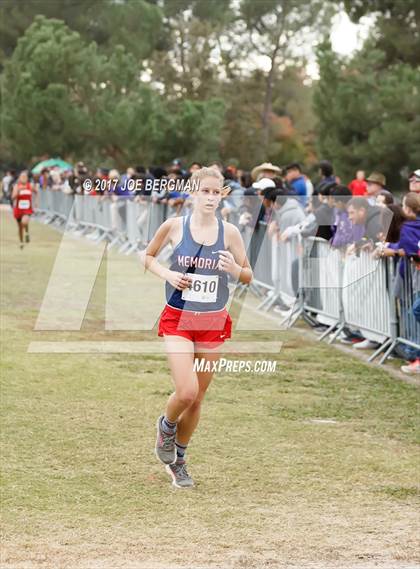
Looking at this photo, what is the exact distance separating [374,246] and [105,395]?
11.2ft

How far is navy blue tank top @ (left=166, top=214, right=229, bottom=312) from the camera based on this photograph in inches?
268

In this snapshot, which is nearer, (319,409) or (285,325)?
(319,409)

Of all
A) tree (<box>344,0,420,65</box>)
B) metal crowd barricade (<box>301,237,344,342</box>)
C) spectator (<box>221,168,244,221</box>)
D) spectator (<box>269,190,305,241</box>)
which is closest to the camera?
metal crowd barricade (<box>301,237,344,342</box>)

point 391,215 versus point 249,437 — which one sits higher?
point 391,215

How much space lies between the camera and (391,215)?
11.4 metres

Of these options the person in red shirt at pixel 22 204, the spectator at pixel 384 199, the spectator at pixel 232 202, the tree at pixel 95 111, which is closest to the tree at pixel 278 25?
the tree at pixel 95 111

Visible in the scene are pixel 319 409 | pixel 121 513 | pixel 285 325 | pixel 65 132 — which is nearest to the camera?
pixel 121 513

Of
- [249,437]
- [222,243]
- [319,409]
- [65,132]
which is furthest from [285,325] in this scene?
[65,132]

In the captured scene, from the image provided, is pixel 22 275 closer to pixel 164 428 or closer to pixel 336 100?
pixel 164 428

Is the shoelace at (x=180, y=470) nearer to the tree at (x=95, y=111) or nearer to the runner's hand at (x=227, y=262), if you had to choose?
the runner's hand at (x=227, y=262)

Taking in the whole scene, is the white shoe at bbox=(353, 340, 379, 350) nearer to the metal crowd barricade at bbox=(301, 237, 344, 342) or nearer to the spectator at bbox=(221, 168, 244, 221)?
the metal crowd barricade at bbox=(301, 237, 344, 342)

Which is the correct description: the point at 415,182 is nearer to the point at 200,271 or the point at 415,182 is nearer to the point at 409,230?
the point at 409,230

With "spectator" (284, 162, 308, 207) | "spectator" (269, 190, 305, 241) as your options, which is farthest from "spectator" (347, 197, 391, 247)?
"spectator" (284, 162, 308, 207)

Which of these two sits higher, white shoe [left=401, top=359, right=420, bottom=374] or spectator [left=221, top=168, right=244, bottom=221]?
spectator [left=221, top=168, right=244, bottom=221]
